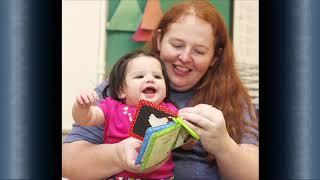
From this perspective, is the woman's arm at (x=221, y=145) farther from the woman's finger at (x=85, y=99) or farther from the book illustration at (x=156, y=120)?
the woman's finger at (x=85, y=99)

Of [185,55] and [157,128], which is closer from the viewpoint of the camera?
[157,128]

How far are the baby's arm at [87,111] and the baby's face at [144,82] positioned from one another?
0.08m

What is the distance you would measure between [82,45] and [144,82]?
24cm

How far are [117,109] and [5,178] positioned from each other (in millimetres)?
398

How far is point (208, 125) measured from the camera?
1.34 meters

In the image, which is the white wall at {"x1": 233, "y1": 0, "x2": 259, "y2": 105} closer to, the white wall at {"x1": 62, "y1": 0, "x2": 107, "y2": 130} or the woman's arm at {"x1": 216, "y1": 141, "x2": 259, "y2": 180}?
the woman's arm at {"x1": 216, "y1": 141, "x2": 259, "y2": 180}

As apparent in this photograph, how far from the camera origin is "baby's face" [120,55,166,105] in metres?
1.33

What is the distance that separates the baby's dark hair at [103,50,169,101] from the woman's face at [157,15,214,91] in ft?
0.10

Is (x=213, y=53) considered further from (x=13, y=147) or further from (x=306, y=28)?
(x=13, y=147)

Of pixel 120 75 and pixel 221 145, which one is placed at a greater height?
pixel 120 75

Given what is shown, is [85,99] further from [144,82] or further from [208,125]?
[208,125]

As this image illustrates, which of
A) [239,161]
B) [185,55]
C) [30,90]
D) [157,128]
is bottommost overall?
[239,161]

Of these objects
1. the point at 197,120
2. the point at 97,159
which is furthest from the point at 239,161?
the point at 97,159

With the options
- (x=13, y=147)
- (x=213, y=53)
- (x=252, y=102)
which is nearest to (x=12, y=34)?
(x=13, y=147)
